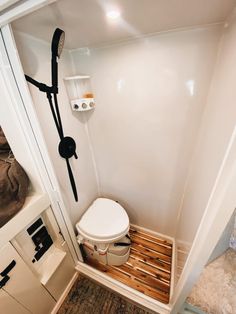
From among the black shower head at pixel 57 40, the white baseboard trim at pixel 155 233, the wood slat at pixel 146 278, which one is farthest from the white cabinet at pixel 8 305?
the black shower head at pixel 57 40

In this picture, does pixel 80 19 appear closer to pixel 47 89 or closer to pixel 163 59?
pixel 47 89

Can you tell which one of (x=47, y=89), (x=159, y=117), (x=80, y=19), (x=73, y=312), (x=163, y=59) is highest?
(x=80, y=19)

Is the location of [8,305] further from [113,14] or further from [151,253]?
[113,14]

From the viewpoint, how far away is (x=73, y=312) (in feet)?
3.61

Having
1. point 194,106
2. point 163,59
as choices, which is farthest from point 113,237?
point 163,59

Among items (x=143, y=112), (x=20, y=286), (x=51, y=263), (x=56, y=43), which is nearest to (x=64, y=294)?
(x=51, y=263)

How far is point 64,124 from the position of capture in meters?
1.06

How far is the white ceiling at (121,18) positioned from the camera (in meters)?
0.55

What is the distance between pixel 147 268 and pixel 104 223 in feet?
2.10

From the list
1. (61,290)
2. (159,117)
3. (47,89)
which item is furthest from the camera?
(61,290)

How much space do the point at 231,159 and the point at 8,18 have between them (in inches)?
33.7

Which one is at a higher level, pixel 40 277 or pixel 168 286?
pixel 40 277

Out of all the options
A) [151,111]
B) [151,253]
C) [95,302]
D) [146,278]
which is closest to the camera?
[151,111]

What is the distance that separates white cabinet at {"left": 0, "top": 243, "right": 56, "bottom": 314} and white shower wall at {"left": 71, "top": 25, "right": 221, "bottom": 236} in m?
0.93
